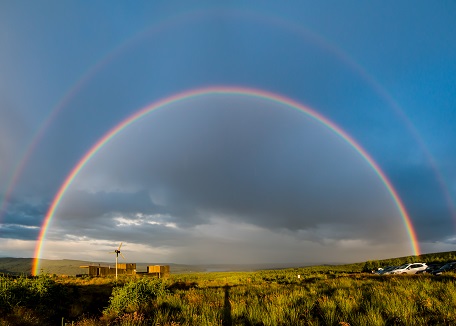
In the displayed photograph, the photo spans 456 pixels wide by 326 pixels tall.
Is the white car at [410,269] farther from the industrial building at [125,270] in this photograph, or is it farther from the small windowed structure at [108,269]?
the small windowed structure at [108,269]

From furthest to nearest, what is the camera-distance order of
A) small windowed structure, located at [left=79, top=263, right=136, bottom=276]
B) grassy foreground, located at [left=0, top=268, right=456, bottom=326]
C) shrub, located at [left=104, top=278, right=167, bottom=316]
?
small windowed structure, located at [left=79, top=263, right=136, bottom=276]
shrub, located at [left=104, top=278, right=167, bottom=316]
grassy foreground, located at [left=0, top=268, right=456, bottom=326]

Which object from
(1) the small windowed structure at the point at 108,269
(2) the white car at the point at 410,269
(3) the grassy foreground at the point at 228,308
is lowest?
(2) the white car at the point at 410,269

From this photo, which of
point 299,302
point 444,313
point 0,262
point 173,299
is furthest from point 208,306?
point 0,262

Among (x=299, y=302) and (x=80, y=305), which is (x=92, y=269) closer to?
(x=80, y=305)

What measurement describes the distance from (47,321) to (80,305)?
332 centimetres

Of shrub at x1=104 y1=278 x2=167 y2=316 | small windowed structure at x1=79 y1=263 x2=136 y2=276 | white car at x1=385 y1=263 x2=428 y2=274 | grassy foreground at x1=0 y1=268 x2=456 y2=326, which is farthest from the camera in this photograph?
small windowed structure at x1=79 y1=263 x2=136 y2=276

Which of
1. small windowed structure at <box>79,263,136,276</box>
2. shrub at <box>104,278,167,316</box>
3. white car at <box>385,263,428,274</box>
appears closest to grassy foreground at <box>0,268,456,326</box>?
shrub at <box>104,278,167,316</box>

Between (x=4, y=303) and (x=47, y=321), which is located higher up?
(x=4, y=303)

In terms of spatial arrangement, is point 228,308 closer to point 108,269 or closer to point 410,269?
point 410,269

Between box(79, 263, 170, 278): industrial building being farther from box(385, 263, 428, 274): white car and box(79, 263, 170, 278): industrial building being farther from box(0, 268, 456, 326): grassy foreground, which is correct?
box(385, 263, 428, 274): white car

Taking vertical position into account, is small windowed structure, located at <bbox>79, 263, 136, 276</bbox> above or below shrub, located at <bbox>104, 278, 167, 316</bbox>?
below

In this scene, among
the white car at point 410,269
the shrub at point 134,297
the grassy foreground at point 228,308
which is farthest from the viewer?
the white car at point 410,269

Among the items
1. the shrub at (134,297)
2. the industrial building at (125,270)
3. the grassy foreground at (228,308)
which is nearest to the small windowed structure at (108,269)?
the industrial building at (125,270)

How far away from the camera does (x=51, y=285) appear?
17562 mm
